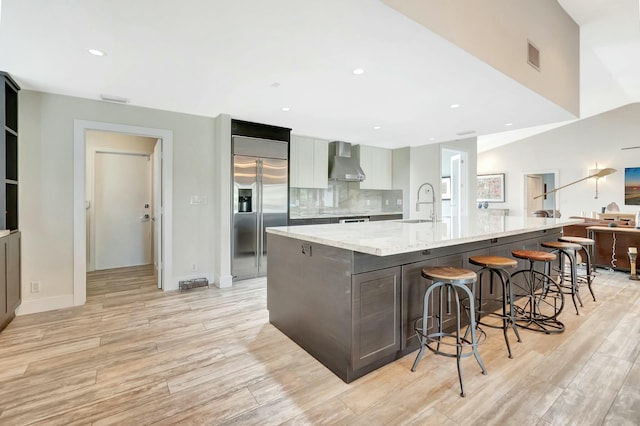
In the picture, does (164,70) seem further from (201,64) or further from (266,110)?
(266,110)

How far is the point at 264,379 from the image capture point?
6.56ft

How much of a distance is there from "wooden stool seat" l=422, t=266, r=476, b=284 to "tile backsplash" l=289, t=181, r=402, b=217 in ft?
11.9

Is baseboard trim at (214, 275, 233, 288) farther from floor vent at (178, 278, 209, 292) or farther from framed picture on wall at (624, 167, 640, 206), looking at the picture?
framed picture on wall at (624, 167, 640, 206)

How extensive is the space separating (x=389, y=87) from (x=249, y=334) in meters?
2.70

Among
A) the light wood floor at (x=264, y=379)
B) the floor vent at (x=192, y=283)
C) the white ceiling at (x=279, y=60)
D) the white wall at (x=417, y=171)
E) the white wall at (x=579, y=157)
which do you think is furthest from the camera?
the white wall at (x=579, y=157)

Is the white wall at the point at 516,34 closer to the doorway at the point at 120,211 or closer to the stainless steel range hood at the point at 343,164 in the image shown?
the stainless steel range hood at the point at 343,164

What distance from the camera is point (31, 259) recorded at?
3.21m

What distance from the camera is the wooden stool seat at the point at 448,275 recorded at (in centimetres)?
196

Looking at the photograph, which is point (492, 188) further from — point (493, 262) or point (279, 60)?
point (279, 60)

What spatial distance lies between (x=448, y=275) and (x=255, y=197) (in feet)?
10.2

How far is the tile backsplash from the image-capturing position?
5.86m

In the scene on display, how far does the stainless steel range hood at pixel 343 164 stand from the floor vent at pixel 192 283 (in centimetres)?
294

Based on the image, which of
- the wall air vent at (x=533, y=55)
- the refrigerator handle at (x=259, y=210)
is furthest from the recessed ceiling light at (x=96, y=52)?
the wall air vent at (x=533, y=55)

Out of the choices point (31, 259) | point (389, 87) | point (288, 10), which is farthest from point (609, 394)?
point (31, 259)
